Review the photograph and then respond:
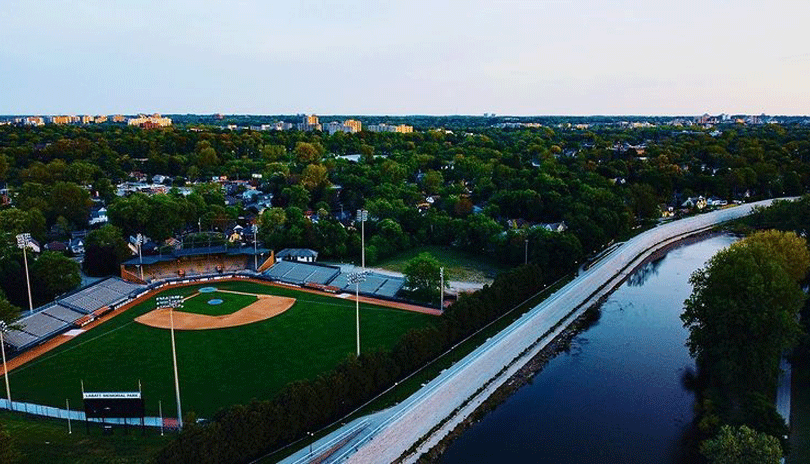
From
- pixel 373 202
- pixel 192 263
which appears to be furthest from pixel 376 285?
pixel 373 202

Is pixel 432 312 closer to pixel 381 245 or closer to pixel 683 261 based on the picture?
pixel 381 245

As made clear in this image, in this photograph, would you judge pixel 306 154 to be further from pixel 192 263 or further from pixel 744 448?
pixel 744 448

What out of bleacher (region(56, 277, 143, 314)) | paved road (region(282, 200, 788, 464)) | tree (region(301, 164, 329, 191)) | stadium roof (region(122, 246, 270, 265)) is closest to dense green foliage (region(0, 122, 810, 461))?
tree (region(301, 164, 329, 191))

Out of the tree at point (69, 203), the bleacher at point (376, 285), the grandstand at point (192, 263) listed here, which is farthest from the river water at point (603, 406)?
the tree at point (69, 203)

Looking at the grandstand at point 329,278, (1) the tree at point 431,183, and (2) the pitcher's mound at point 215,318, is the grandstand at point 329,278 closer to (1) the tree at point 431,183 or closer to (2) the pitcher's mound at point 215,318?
(2) the pitcher's mound at point 215,318

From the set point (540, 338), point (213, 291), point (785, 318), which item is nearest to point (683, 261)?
point (540, 338)

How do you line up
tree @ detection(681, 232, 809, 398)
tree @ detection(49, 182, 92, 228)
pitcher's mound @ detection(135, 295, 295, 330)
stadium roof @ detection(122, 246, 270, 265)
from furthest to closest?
tree @ detection(49, 182, 92, 228)
stadium roof @ detection(122, 246, 270, 265)
pitcher's mound @ detection(135, 295, 295, 330)
tree @ detection(681, 232, 809, 398)

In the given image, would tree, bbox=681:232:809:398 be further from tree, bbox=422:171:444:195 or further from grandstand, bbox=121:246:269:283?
tree, bbox=422:171:444:195
